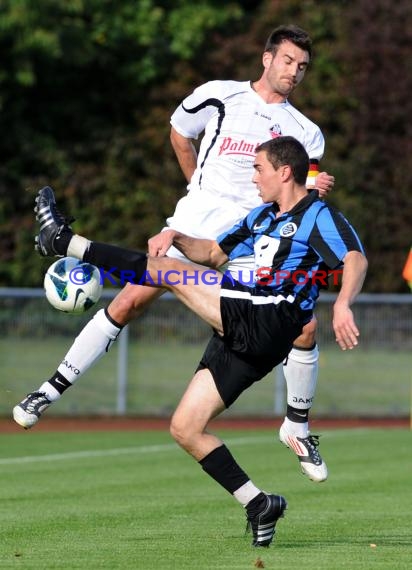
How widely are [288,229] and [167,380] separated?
14591 millimetres

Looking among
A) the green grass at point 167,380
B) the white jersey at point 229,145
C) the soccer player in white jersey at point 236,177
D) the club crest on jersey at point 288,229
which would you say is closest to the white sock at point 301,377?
the soccer player in white jersey at point 236,177

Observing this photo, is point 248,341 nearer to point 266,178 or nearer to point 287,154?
point 266,178

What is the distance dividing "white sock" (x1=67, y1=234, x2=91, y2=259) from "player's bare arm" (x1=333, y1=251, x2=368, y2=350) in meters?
1.57

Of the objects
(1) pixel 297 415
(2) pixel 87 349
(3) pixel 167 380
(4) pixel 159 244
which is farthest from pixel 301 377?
(3) pixel 167 380

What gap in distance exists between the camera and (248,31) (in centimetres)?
3077

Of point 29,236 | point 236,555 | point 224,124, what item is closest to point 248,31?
point 29,236

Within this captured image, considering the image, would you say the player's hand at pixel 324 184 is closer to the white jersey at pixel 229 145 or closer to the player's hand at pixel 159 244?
the white jersey at pixel 229 145

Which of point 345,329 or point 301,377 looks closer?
point 345,329

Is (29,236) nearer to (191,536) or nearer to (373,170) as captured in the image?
(373,170)

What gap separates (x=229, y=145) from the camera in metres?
9.20

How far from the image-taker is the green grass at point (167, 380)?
2166 centimetres

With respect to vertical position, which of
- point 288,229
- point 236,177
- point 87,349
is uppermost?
point 288,229

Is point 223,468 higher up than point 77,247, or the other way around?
point 77,247

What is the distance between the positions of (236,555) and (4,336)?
14.7 metres
